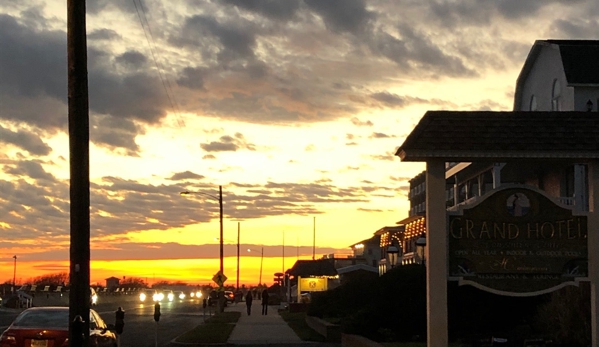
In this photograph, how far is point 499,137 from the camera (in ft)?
52.0

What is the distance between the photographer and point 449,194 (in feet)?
225

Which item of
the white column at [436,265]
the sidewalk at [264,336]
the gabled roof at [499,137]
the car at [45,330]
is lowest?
the sidewalk at [264,336]

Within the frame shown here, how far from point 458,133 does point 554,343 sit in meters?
5.08

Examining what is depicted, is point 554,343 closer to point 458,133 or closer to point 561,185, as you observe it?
point 458,133

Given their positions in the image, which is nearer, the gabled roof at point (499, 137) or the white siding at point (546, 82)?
the gabled roof at point (499, 137)

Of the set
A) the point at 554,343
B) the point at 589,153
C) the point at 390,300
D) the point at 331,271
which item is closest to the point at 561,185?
the point at 390,300

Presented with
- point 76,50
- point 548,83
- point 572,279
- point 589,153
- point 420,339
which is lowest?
point 420,339

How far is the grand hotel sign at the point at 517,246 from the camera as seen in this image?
15.7 m

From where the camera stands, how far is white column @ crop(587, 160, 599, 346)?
1566 cm

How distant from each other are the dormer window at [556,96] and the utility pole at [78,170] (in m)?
26.2

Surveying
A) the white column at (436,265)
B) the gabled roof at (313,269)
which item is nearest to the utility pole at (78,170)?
the white column at (436,265)

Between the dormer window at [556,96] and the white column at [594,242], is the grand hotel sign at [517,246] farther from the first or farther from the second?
the dormer window at [556,96]

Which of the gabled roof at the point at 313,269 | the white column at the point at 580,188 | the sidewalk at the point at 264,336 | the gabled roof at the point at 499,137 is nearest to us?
the gabled roof at the point at 499,137

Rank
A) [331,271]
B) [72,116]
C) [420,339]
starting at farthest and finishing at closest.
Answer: [331,271], [420,339], [72,116]
